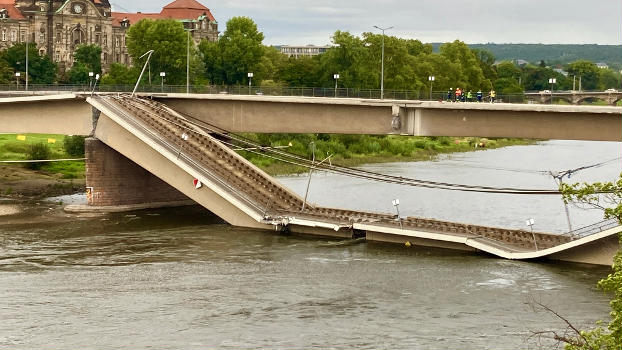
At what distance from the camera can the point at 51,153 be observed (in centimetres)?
8981

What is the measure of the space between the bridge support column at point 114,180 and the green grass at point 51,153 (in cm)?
1533

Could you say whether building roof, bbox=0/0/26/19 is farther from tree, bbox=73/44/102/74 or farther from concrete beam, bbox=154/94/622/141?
concrete beam, bbox=154/94/622/141

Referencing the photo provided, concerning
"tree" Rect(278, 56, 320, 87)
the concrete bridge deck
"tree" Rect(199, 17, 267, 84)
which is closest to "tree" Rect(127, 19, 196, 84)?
"tree" Rect(199, 17, 267, 84)

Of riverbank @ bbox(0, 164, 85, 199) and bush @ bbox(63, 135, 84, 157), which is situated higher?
bush @ bbox(63, 135, 84, 157)

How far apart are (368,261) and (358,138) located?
6015cm

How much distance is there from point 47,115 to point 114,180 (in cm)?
580

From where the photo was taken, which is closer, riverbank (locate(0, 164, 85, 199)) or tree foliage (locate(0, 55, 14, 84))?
riverbank (locate(0, 164, 85, 199))

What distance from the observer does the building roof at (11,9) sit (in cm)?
18188

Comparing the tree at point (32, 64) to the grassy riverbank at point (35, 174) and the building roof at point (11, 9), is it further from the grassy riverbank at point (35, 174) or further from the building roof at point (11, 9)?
the grassy riverbank at point (35, 174)

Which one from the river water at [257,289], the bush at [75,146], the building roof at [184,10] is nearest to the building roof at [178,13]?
the building roof at [184,10]

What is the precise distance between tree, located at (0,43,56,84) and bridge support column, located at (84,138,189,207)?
7744 cm

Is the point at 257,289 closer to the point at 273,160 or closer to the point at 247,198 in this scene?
the point at 247,198

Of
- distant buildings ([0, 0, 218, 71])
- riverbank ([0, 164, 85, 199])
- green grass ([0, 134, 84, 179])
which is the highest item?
distant buildings ([0, 0, 218, 71])

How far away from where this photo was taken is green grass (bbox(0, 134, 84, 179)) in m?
82.8
